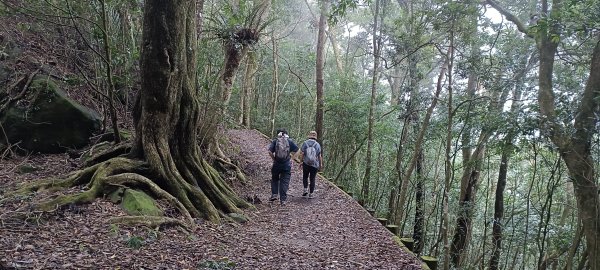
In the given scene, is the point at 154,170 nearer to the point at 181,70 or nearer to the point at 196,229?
the point at 196,229

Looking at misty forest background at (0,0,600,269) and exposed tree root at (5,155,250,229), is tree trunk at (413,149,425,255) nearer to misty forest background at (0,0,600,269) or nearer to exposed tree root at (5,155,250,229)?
misty forest background at (0,0,600,269)

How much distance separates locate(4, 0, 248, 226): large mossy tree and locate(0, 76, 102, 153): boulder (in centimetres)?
197

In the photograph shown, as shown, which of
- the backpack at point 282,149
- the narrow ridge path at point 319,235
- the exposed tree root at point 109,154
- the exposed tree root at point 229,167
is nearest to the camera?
the narrow ridge path at point 319,235

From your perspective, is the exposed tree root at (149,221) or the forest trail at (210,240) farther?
the exposed tree root at (149,221)

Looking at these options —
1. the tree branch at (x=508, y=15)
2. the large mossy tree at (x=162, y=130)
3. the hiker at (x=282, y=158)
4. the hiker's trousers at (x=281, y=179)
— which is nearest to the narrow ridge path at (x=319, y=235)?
the hiker's trousers at (x=281, y=179)

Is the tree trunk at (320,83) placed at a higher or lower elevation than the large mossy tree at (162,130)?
higher

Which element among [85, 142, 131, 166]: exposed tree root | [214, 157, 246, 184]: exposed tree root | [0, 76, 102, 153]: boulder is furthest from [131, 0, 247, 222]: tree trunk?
[214, 157, 246, 184]: exposed tree root

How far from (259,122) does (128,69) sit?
14.9 m

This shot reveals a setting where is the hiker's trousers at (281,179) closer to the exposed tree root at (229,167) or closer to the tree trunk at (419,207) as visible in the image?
the exposed tree root at (229,167)

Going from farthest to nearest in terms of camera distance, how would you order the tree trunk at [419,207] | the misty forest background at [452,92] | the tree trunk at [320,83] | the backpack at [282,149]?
the tree trunk at [320,83], the tree trunk at [419,207], the backpack at [282,149], the misty forest background at [452,92]

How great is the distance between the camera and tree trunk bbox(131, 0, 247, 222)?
6.56 m

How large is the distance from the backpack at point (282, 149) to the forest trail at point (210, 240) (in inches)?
45.8

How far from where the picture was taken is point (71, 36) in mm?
9508

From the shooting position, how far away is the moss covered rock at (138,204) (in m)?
5.61
